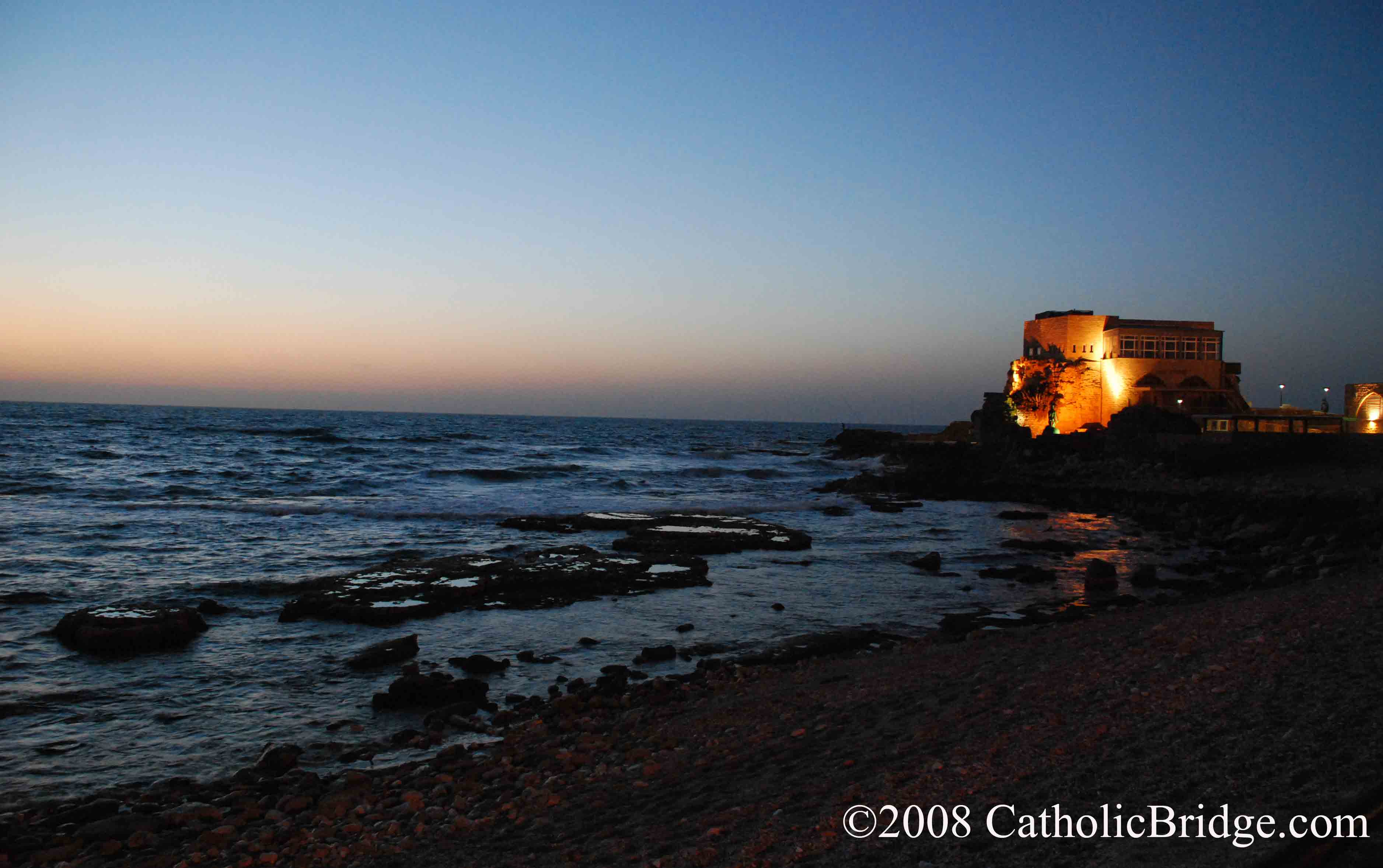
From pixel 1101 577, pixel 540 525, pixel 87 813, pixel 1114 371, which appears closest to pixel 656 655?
pixel 87 813

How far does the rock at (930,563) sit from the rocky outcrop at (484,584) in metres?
4.83

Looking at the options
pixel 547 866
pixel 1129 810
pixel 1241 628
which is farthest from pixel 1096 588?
pixel 547 866

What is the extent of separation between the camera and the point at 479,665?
10.1m

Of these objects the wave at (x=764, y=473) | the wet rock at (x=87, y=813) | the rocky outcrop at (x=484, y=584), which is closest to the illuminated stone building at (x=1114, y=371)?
the wave at (x=764, y=473)

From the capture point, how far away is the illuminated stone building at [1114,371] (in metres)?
52.8

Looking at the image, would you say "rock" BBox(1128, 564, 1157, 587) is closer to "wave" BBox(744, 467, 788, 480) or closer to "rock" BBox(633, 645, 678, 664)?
"rock" BBox(633, 645, 678, 664)

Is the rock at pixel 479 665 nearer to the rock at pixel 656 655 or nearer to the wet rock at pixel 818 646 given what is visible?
the rock at pixel 656 655

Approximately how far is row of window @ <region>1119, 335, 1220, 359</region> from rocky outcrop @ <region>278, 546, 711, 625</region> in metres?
47.0

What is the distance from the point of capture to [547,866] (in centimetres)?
466

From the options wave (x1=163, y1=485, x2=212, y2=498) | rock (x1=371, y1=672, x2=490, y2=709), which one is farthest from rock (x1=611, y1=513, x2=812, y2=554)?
wave (x1=163, y1=485, x2=212, y2=498)

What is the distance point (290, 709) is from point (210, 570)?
32.0ft

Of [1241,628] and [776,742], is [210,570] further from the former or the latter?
[1241,628]

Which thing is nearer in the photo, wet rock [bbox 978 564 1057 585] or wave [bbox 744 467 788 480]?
wet rock [bbox 978 564 1057 585]

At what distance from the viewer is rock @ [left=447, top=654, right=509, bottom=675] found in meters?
10.1
